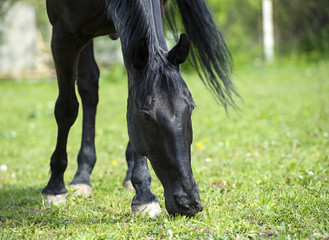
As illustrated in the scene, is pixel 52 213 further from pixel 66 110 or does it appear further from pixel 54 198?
pixel 66 110

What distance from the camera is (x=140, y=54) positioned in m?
2.36

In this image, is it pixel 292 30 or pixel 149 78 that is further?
pixel 292 30

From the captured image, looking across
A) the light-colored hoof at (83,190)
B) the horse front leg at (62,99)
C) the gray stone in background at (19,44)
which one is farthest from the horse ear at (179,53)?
the gray stone in background at (19,44)

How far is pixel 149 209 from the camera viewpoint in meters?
2.78

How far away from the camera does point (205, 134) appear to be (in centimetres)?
630

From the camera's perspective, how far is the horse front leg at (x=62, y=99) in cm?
327

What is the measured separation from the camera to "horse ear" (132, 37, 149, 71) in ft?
7.50

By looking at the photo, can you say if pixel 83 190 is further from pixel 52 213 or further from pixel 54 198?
pixel 52 213

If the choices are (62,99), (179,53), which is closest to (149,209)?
(179,53)

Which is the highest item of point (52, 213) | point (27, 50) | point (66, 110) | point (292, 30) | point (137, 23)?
point (292, 30)

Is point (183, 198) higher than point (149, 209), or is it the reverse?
point (183, 198)

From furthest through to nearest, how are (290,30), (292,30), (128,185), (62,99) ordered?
(290,30) → (292,30) → (128,185) → (62,99)

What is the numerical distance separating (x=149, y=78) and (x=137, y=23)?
386 millimetres

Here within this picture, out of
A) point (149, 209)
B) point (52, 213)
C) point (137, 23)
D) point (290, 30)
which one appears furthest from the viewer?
point (290, 30)
